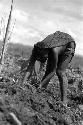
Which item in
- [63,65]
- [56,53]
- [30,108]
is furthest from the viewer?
[63,65]

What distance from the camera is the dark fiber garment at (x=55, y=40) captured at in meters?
6.71

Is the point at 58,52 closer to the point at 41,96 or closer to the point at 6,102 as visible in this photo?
the point at 41,96

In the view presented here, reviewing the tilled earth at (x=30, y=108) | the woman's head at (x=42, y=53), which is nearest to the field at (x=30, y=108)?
the tilled earth at (x=30, y=108)

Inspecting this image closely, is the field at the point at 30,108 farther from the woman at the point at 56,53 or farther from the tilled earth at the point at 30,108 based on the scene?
the woman at the point at 56,53

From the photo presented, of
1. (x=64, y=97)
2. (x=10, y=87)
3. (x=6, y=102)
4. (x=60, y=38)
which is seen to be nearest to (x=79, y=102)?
(x=64, y=97)

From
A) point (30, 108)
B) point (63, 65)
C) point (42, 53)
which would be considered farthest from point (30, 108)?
point (63, 65)

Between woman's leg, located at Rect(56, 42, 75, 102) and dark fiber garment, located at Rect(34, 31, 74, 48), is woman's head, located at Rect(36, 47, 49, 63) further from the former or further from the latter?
woman's leg, located at Rect(56, 42, 75, 102)

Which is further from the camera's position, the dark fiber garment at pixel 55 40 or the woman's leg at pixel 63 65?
the woman's leg at pixel 63 65

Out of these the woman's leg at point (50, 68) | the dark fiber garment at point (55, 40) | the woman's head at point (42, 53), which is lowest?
the woman's leg at point (50, 68)

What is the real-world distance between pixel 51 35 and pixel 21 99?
5.43ft

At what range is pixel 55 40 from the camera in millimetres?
6793

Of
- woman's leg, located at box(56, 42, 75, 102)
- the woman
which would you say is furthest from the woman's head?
woman's leg, located at box(56, 42, 75, 102)

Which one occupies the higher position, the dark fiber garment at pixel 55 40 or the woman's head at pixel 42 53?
the dark fiber garment at pixel 55 40

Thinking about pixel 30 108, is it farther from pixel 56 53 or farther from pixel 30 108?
pixel 56 53
